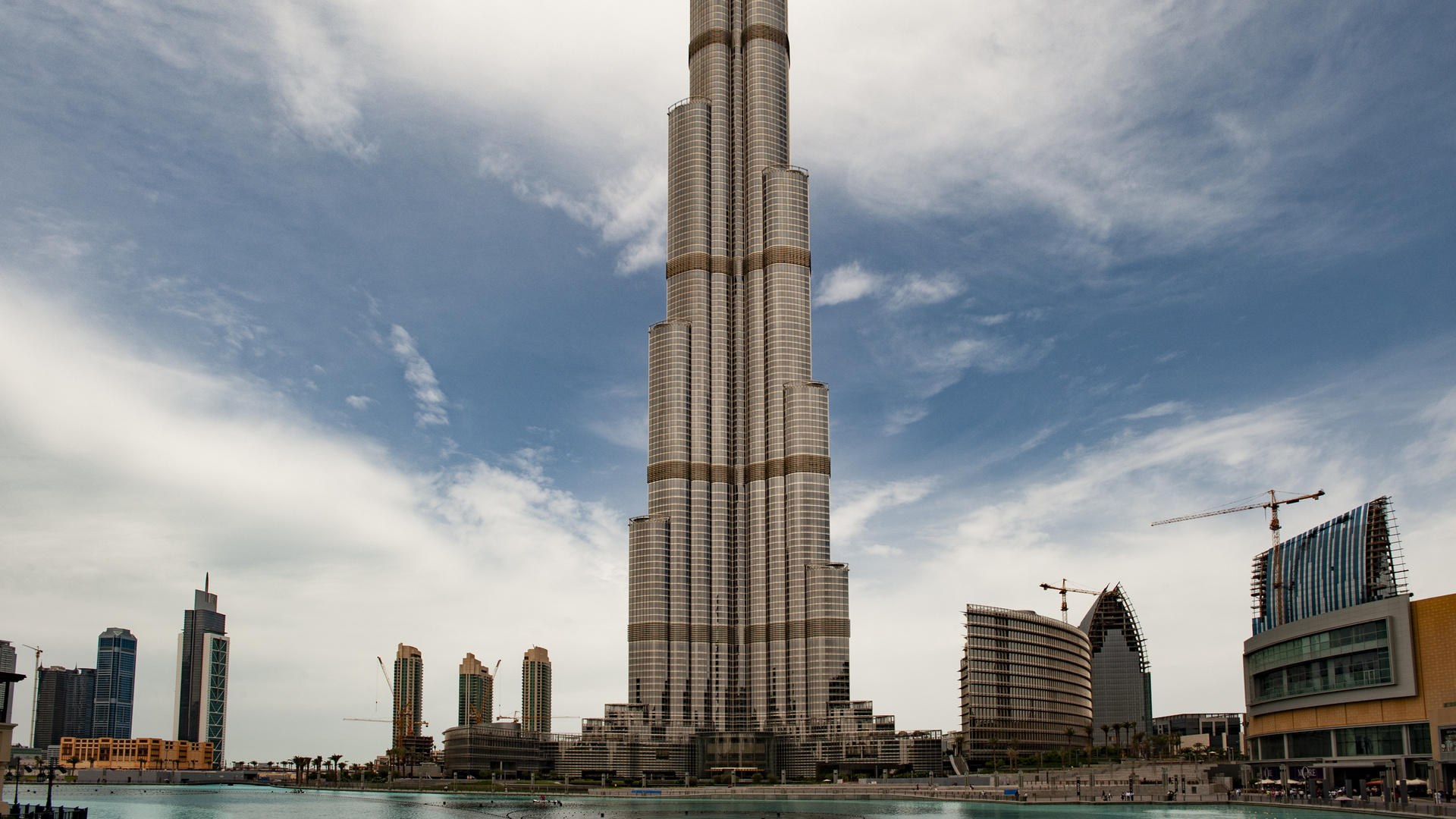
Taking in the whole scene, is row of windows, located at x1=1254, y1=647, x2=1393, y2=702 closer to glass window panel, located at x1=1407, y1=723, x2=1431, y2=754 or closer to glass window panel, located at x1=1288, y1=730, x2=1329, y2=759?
glass window panel, located at x1=1288, y1=730, x2=1329, y2=759

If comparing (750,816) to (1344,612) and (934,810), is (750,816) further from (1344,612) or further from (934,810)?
(1344,612)

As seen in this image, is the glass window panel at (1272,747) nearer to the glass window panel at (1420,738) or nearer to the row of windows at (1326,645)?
the row of windows at (1326,645)

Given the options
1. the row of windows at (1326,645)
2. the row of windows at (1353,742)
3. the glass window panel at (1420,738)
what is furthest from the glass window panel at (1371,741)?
the row of windows at (1326,645)

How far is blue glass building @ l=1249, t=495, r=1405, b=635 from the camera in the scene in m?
171

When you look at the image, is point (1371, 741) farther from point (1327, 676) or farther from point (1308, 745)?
point (1308, 745)

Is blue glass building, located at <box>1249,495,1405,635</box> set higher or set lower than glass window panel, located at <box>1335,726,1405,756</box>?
higher

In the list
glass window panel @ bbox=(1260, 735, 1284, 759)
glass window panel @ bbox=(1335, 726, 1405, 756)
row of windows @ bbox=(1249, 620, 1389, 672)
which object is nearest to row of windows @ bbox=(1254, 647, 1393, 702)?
row of windows @ bbox=(1249, 620, 1389, 672)

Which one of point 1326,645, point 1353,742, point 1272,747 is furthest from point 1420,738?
point 1272,747

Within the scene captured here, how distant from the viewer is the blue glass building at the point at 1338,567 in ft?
561

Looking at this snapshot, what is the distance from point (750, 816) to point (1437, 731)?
298ft

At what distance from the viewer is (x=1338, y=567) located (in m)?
→ 180

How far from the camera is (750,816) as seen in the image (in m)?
171

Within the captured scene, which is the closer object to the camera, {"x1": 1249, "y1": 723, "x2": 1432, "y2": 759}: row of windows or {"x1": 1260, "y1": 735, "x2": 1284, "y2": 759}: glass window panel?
{"x1": 1249, "y1": 723, "x2": 1432, "y2": 759}: row of windows


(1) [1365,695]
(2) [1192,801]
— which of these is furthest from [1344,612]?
(2) [1192,801]
